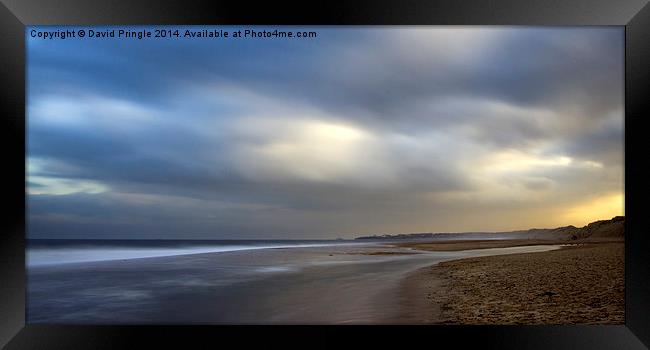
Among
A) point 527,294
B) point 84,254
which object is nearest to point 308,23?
point 527,294

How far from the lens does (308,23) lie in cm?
328

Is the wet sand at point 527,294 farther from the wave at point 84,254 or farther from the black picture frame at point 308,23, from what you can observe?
the wave at point 84,254

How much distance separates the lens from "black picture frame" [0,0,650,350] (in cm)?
320

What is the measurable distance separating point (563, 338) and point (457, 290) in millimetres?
2041

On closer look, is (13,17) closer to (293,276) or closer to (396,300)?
(396,300)

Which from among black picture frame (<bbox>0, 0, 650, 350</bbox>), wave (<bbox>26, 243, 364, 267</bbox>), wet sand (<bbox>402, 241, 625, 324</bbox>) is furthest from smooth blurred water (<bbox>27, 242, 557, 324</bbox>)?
wave (<bbox>26, 243, 364, 267</bbox>)

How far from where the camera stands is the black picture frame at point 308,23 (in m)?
3.20

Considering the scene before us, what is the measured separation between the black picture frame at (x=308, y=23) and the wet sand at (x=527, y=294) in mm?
625

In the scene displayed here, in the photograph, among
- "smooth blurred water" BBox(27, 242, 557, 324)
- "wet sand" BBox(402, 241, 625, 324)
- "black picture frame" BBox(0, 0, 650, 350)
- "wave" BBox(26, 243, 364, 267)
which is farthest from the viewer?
"wave" BBox(26, 243, 364, 267)

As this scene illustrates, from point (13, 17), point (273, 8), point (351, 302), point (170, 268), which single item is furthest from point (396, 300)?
point (170, 268)

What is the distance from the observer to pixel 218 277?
26.0 ft

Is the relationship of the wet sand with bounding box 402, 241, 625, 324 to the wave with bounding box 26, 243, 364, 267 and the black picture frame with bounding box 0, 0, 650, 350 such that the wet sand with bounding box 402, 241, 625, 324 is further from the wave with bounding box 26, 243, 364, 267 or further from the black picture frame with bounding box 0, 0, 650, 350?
the wave with bounding box 26, 243, 364, 267

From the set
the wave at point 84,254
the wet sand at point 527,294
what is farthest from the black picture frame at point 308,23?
the wave at point 84,254

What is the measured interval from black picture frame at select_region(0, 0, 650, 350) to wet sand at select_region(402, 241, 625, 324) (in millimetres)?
625
